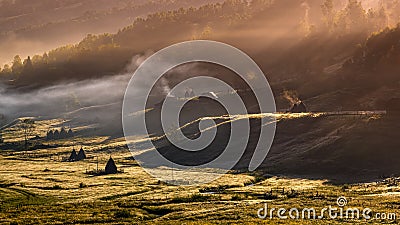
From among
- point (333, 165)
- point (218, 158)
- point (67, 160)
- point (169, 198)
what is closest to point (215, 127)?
point (218, 158)

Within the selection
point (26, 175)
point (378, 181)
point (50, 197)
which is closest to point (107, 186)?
point (50, 197)

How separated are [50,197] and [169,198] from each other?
2489cm

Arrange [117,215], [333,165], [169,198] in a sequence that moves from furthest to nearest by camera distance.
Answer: [333,165]
[169,198]
[117,215]

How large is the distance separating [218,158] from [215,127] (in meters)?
32.7

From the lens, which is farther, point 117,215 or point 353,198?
point 353,198

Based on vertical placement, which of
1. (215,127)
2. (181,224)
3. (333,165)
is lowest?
(181,224)

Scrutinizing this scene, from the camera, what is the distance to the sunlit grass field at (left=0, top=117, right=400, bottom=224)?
246 ft

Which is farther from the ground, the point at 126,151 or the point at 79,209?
the point at 126,151

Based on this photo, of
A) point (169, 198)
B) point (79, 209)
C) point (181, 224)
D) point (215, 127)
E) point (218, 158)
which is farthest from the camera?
point (215, 127)

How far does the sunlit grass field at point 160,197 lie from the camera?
74.9m

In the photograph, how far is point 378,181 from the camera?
11025 centimetres

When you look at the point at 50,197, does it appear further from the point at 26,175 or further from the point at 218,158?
the point at 218,158

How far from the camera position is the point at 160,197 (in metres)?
98.7

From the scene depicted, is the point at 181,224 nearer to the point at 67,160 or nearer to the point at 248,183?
the point at 248,183
